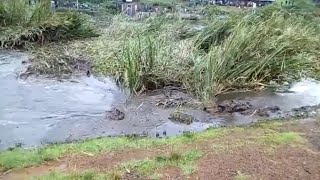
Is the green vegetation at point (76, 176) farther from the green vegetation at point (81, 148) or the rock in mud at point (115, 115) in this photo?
the rock in mud at point (115, 115)

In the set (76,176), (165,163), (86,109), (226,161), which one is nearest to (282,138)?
(226,161)

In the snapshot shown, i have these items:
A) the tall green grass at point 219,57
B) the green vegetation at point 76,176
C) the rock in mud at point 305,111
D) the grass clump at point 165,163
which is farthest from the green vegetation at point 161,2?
the green vegetation at point 76,176

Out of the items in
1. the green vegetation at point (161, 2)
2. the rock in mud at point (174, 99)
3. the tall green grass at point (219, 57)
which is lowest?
the rock in mud at point (174, 99)

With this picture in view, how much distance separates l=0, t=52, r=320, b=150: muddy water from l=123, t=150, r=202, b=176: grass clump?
3.28 ft

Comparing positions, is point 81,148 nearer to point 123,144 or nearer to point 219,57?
point 123,144

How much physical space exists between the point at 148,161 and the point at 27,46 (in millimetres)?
6314

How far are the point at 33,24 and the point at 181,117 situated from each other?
18.2ft

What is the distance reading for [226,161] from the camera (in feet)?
14.9

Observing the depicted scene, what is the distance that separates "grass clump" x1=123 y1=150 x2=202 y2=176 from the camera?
169 inches

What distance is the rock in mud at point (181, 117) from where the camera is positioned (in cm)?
602

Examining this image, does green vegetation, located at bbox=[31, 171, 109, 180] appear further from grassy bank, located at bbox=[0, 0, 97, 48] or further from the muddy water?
grassy bank, located at bbox=[0, 0, 97, 48]

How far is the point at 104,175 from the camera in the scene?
4.13 meters

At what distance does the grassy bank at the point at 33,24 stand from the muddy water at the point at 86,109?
Answer: 74.1 inches

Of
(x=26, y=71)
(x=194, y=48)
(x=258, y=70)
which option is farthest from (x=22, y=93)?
(x=258, y=70)
